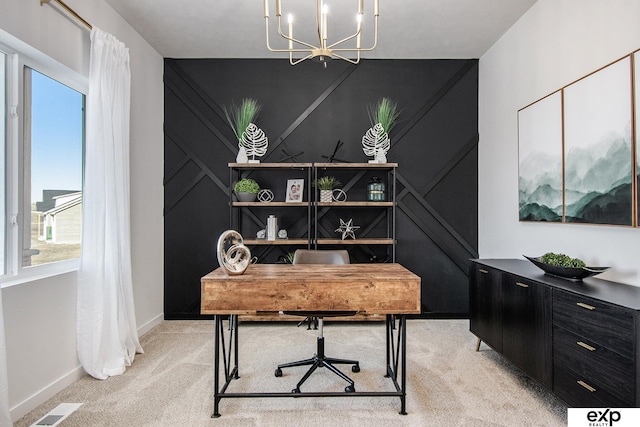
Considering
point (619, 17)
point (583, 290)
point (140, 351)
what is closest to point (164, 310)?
point (140, 351)

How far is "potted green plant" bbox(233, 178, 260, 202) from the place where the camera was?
3.82m

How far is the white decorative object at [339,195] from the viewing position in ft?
13.2

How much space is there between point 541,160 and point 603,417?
185 cm

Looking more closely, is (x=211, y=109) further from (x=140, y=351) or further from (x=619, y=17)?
(x=619, y=17)

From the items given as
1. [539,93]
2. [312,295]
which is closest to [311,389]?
[312,295]

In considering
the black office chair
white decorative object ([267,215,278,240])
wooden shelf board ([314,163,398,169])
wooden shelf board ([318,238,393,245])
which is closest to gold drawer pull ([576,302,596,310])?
the black office chair

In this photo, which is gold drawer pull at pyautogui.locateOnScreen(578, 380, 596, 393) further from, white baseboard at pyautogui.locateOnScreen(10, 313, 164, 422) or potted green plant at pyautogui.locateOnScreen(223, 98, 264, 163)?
potted green plant at pyautogui.locateOnScreen(223, 98, 264, 163)

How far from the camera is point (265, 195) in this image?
4070 mm

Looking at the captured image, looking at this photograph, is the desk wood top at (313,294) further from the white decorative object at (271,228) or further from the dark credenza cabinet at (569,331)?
the white decorative object at (271,228)

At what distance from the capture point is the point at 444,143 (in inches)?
165

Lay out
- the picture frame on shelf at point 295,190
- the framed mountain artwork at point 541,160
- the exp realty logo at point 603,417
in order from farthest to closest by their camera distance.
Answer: the picture frame on shelf at point 295,190, the framed mountain artwork at point 541,160, the exp realty logo at point 603,417

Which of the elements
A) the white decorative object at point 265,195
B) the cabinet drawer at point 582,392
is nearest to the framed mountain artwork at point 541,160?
the cabinet drawer at point 582,392

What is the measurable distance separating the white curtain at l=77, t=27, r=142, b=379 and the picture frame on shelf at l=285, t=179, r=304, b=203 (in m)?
1.60

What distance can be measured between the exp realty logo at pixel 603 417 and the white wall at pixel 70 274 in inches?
117
